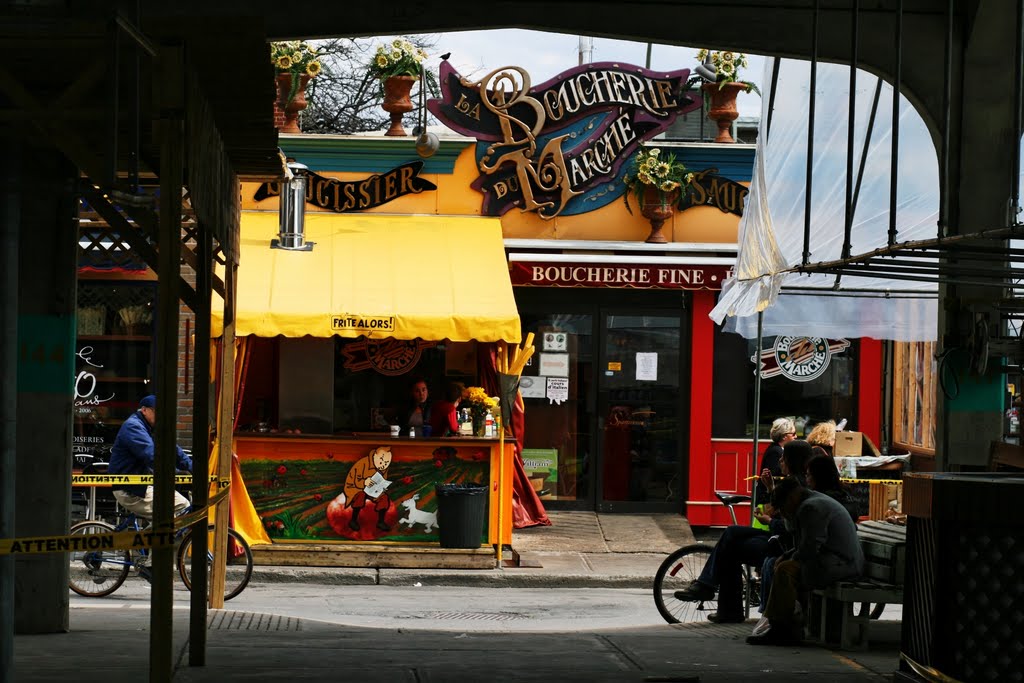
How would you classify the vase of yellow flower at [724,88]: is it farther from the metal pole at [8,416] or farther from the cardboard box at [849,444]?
the metal pole at [8,416]

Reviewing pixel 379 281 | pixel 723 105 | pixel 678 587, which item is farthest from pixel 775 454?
pixel 723 105

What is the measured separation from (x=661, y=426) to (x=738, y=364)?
135 centimetres

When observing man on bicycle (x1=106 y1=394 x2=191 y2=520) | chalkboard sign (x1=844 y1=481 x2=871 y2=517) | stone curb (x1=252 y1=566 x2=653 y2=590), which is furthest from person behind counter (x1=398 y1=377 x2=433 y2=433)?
chalkboard sign (x1=844 y1=481 x2=871 y2=517)

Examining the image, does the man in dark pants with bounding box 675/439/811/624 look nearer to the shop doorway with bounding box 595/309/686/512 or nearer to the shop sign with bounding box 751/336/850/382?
the shop doorway with bounding box 595/309/686/512

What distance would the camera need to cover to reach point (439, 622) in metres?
11.9

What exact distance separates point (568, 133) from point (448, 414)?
4.58m

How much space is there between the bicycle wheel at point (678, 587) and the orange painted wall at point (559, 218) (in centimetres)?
713

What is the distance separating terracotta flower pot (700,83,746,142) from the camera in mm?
18562

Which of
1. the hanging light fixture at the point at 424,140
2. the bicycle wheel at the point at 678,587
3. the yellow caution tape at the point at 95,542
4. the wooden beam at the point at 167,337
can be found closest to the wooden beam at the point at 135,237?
the wooden beam at the point at 167,337

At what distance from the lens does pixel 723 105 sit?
18.6 meters

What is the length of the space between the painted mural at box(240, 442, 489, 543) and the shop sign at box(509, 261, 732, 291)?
300 centimetres

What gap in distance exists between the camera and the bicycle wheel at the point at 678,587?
1132 centimetres

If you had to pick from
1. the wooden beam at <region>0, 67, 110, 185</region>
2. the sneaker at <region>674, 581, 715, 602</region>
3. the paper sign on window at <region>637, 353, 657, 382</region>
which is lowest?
the sneaker at <region>674, 581, 715, 602</region>

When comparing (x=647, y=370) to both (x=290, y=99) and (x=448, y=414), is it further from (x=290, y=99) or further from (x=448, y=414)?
(x=290, y=99)
